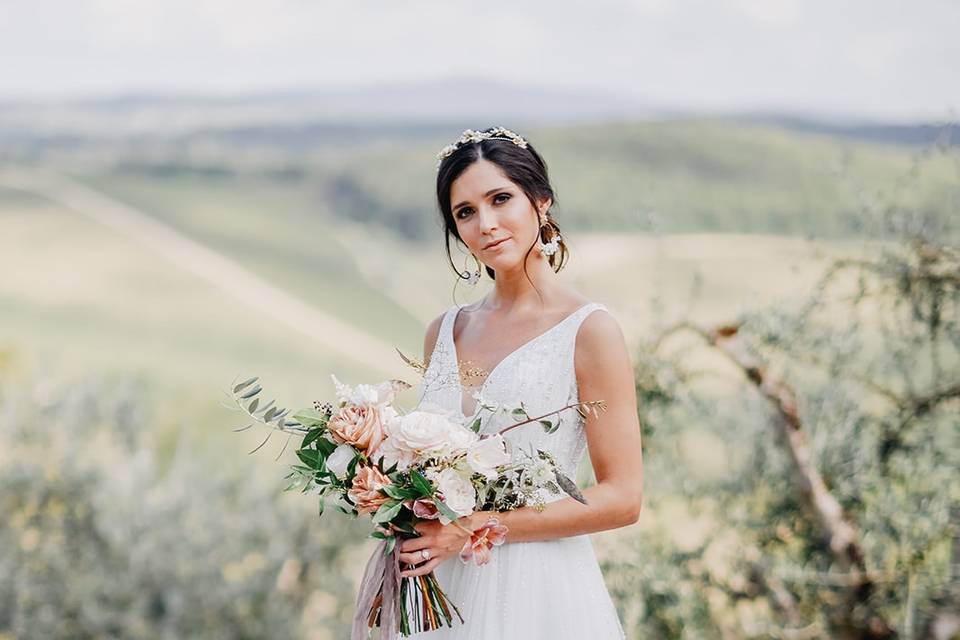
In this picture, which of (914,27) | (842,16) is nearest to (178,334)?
(842,16)

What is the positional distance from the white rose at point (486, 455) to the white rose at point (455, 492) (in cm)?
4

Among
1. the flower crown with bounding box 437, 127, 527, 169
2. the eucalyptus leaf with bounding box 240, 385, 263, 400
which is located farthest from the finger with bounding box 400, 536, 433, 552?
the flower crown with bounding box 437, 127, 527, 169

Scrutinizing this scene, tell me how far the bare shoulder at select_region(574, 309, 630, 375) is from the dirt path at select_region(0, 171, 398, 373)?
82.2ft

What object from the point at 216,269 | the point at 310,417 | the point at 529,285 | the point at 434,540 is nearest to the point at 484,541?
the point at 434,540

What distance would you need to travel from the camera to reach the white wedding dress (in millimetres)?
2428

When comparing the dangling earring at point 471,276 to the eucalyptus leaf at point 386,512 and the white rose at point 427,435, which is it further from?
the eucalyptus leaf at point 386,512

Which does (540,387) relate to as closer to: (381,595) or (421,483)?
(421,483)

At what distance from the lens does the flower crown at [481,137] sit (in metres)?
2.64

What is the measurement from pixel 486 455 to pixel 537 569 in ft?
1.50

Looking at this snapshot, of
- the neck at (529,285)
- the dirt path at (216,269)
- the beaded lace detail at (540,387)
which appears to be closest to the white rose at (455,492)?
the beaded lace detail at (540,387)

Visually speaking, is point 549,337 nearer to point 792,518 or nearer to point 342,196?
point 792,518

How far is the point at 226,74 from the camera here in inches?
5167

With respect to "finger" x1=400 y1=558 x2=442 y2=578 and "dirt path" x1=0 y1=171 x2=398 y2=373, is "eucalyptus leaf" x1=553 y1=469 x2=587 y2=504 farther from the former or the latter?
"dirt path" x1=0 y1=171 x2=398 y2=373

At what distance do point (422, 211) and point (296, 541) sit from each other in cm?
3149
